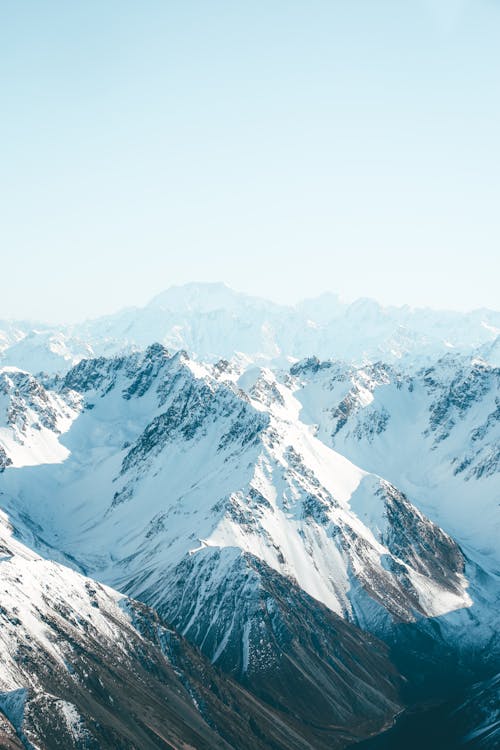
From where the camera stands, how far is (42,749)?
19988 cm

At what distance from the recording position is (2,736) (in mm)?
194625

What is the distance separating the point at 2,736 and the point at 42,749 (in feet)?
35.1
